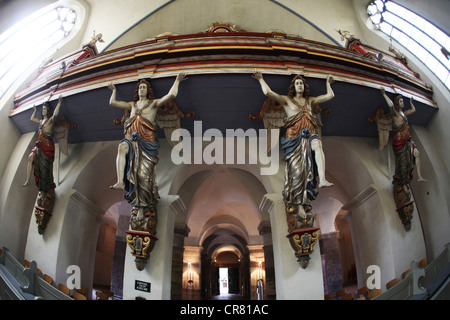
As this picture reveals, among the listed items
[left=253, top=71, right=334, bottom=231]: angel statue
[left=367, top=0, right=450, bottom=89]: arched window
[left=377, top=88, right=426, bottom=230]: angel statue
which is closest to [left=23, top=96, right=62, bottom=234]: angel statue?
[left=253, top=71, right=334, bottom=231]: angel statue

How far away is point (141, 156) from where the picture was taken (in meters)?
4.83

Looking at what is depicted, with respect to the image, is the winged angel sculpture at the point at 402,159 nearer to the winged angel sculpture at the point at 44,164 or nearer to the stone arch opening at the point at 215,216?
the stone arch opening at the point at 215,216

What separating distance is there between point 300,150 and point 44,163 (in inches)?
194

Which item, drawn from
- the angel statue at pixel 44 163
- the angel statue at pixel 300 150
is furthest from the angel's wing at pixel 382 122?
the angel statue at pixel 44 163

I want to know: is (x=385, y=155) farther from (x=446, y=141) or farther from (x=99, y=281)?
(x=99, y=281)

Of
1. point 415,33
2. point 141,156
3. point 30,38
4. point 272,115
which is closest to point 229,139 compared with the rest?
point 272,115

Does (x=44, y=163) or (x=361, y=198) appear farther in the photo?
(x=361, y=198)

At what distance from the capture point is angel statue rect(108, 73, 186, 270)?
4719mm

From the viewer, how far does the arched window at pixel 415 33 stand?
6842mm

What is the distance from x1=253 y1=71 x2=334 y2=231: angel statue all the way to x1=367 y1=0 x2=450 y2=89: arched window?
381cm

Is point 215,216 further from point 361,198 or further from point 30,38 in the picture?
point 30,38

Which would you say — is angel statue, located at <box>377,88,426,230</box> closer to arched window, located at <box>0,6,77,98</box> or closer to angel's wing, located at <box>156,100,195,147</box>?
angel's wing, located at <box>156,100,195,147</box>
